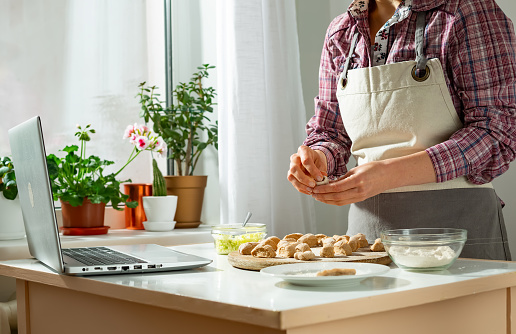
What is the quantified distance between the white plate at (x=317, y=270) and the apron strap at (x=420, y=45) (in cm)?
66

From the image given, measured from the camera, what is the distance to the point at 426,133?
151cm

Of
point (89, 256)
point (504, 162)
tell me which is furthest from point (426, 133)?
point (89, 256)

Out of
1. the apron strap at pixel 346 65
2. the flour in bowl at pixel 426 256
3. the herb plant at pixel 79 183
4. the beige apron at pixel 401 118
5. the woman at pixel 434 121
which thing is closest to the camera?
the flour in bowl at pixel 426 256

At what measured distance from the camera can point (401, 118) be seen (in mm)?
1532

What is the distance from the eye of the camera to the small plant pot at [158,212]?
94.7 inches

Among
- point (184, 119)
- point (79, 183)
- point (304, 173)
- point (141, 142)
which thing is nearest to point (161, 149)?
point (141, 142)

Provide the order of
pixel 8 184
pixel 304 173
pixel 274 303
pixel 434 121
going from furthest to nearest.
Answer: pixel 8 184
pixel 434 121
pixel 304 173
pixel 274 303

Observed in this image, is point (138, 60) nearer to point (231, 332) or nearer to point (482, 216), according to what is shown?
point (482, 216)

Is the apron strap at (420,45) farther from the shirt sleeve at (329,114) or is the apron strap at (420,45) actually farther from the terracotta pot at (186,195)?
the terracotta pot at (186,195)

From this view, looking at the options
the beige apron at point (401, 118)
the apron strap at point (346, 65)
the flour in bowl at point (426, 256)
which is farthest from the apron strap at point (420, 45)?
the flour in bowl at point (426, 256)

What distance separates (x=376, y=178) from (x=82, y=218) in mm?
1289

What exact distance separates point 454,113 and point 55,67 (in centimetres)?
158

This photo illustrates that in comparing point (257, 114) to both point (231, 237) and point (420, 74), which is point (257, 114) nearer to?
point (420, 74)

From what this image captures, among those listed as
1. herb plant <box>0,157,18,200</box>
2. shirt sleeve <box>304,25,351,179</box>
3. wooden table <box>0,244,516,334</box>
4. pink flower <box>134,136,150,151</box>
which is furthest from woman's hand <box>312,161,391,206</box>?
pink flower <box>134,136,150,151</box>
